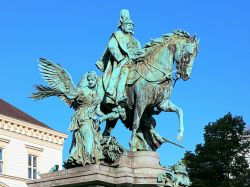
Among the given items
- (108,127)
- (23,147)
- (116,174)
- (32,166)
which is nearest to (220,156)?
(32,166)

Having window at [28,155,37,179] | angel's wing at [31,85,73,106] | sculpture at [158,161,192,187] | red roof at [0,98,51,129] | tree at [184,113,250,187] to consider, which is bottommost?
sculpture at [158,161,192,187]

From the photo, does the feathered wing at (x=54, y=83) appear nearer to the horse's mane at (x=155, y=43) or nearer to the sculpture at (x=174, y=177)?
the horse's mane at (x=155, y=43)

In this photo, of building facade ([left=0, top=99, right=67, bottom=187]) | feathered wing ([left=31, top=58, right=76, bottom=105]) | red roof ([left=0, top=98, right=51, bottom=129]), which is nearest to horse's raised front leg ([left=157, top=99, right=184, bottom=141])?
feathered wing ([left=31, top=58, right=76, bottom=105])

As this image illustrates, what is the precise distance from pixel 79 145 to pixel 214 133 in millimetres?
32117

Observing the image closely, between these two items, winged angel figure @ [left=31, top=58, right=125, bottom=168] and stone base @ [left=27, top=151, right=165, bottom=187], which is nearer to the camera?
stone base @ [left=27, top=151, right=165, bottom=187]

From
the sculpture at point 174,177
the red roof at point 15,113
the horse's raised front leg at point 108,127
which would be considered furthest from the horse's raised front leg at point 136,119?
the red roof at point 15,113

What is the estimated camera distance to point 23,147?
54.1m

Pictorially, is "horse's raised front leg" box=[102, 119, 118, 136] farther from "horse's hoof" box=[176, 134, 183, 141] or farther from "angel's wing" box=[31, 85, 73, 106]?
"horse's hoof" box=[176, 134, 183, 141]

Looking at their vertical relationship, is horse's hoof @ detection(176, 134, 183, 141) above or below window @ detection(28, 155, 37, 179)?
below

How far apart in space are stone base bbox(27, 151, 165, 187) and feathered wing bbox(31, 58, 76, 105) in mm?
1686

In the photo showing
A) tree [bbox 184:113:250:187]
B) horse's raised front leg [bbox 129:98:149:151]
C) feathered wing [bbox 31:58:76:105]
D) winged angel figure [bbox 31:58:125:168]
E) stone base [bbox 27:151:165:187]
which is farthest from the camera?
tree [bbox 184:113:250:187]

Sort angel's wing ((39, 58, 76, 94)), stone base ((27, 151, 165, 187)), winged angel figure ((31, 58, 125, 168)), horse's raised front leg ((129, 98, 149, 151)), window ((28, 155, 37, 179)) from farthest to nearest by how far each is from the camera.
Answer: window ((28, 155, 37, 179)) < angel's wing ((39, 58, 76, 94)) < horse's raised front leg ((129, 98, 149, 151)) < winged angel figure ((31, 58, 125, 168)) < stone base ((27, 151, 165, 187))

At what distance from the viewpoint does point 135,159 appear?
46.5 feet

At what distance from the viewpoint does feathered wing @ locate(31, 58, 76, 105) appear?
48.6 feet
